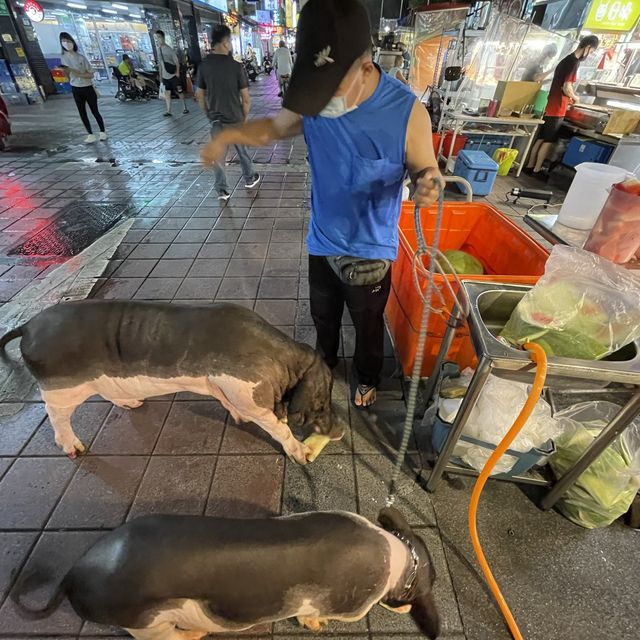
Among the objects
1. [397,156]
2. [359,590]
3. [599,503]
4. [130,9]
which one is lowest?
[599,503]

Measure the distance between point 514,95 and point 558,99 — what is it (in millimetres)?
829

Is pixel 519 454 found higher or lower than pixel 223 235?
higher

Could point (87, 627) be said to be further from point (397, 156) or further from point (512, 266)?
point (512, 266)

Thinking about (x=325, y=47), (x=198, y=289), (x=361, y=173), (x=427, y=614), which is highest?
(x=325, y=47)

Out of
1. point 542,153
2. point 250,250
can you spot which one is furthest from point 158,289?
point 542,153

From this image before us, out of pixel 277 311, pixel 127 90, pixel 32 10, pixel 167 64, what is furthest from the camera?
pixel 127 90

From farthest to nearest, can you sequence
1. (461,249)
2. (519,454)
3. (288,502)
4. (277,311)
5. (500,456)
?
(461,249) → (277,311) → (288,502) → (519,454) → (500,456)

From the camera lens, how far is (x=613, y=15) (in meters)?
7.74

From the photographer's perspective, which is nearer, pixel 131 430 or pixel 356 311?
pixel 356 311

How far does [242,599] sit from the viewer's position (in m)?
1.44

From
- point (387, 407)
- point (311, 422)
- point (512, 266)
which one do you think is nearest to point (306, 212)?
point (512, 266)

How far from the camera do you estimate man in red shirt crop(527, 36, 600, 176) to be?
258 inches

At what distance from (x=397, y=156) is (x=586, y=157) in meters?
A: 7.64

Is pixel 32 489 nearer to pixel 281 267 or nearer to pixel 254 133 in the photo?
Result: pixel 254 133
